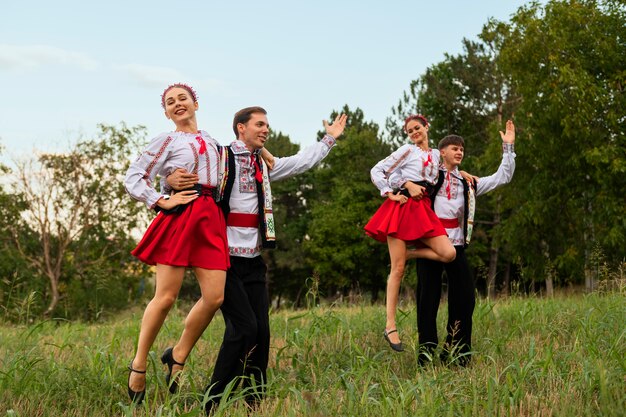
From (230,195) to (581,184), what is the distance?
16437 mm

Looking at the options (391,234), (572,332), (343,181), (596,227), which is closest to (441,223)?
(391,234)

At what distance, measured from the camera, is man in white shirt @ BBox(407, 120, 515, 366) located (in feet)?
17.3

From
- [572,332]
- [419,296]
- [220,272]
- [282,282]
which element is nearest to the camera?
[220,272]

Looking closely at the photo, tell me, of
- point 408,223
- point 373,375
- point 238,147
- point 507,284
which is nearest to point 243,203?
point 238,147

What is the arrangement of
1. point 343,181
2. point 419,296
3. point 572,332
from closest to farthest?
point 419,296, point 572,332, point 343,181

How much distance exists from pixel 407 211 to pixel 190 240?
6.67 feet

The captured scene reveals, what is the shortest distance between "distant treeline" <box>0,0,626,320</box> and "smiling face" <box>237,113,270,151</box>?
1738 millimetres

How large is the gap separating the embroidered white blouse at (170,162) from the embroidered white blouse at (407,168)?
176 centimetres

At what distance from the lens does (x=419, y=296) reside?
17.7 feet

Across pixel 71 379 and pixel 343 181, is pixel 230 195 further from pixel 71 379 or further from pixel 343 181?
pixel 343 181

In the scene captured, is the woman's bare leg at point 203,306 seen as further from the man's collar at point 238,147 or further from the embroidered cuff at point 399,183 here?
the embroidered cuff at point 399,183

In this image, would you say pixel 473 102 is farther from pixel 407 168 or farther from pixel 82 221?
pixel 407 168

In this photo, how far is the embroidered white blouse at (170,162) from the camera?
4.04 m

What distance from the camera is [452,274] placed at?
209 inches
